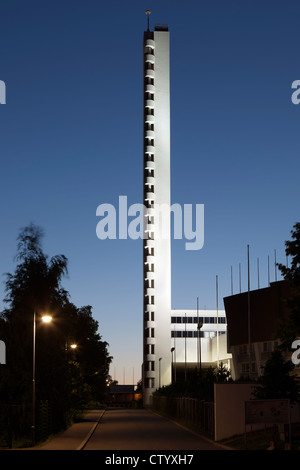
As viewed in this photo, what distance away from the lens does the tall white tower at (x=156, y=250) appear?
137875 millimetres

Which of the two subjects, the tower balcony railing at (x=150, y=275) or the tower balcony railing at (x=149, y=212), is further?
the tower balcony railing at (x=149, y=212)

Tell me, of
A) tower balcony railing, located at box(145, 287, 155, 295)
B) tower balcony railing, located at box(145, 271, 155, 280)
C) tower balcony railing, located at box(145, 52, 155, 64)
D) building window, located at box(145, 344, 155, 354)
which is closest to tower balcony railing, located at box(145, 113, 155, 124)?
tower balcony railing, located at box(145, 52, 155, 64)

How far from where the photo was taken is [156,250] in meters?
139

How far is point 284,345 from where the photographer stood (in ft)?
106

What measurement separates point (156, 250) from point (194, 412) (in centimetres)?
9067

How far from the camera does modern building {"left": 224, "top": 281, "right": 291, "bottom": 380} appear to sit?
3701 inches

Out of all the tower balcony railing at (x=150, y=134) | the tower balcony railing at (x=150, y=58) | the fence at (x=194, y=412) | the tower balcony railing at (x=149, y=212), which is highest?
the tower balcony railing at (x=150, y=58)

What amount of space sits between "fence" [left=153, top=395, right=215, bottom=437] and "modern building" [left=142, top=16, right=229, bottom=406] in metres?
67.4

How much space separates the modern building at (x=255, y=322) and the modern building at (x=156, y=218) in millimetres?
26585

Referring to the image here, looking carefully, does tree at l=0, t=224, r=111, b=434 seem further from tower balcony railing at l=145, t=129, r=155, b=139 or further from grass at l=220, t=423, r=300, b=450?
tower balcony railing at l=145, t=129, r=155, b=139

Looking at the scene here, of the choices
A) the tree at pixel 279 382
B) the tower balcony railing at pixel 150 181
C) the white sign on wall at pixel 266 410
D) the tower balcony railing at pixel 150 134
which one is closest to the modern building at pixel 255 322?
the tower balcony railing at pixel 150 181

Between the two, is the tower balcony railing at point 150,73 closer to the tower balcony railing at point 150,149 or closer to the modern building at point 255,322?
the tower balcony railing at point 150,149
